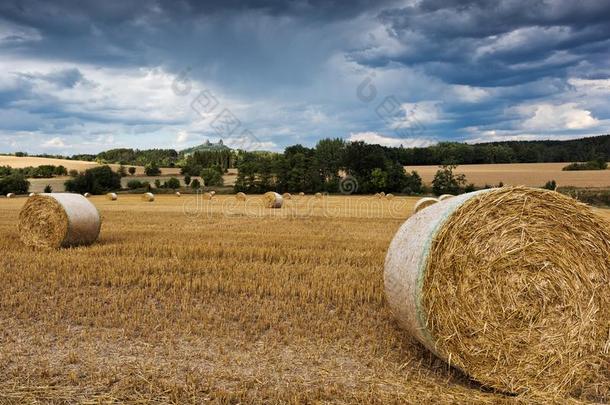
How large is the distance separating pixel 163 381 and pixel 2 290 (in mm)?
4597

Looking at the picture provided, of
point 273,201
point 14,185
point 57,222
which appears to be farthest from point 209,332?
point 14,185

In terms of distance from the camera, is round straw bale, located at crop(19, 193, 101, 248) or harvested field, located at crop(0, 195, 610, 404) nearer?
harvested field, located at crop(0, 195, 610, 404)

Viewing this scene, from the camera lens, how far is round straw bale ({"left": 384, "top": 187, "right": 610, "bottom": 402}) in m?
4.93

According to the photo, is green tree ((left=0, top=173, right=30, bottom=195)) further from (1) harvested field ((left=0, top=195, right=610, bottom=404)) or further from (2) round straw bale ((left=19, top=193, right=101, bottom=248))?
(1) harvested field ((left=0, top=195, right=610, bottom=404))

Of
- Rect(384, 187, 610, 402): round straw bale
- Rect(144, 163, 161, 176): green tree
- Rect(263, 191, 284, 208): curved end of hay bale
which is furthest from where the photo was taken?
Rect(144, 163, 161, 176): green tree

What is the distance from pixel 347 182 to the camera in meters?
57.2

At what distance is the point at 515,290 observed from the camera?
505 centimetres

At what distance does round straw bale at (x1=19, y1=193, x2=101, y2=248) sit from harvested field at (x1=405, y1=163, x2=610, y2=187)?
38.5m

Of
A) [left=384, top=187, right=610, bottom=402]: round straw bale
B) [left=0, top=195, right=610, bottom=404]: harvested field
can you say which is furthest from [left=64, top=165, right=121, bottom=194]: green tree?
[left=384, top=187, right=610, bottom=402]: round straw bale

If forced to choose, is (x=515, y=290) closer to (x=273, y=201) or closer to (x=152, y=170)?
(x=273, y=201)

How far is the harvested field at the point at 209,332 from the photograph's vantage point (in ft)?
15.2

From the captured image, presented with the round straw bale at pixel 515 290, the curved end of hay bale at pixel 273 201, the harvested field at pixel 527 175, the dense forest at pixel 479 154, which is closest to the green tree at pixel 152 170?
the dense forest at pixel 479 154

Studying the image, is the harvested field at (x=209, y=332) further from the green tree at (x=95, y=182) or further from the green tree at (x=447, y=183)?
the green tree at (x=95, y=182)

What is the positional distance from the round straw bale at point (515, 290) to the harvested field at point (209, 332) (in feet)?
1.17
